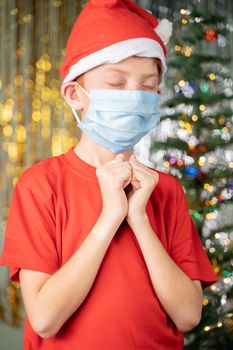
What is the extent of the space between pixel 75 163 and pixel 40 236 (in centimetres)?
18

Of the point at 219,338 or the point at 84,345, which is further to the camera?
the point at 219,338

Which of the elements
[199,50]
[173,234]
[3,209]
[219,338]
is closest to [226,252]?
[219,338]

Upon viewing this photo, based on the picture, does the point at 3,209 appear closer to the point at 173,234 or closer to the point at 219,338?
the point at 219,338

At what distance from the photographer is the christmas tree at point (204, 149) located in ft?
11.1

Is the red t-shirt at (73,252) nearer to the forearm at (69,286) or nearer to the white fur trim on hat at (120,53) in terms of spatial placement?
the forearm at (69,286)

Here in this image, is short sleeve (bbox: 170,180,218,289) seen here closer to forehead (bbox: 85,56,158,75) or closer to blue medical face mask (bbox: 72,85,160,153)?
blue medical face mask (bbox: 72,85,160,153)

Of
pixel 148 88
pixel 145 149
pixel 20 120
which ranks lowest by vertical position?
pixel 145 149

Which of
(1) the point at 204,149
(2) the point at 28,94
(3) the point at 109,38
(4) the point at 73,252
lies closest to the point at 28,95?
(2) the point at 28,94

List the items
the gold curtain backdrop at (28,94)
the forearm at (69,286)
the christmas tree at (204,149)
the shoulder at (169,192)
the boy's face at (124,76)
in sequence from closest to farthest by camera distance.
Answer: the forearm at (69,286) → the boy's face at (124,76) → the shoulder at (169,192) → the christmas tree at (204,149) → the gold curtain backdrop at (28,94)

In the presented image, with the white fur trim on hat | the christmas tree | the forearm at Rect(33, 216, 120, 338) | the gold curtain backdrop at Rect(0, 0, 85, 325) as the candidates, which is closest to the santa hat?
the white fur trim on hat

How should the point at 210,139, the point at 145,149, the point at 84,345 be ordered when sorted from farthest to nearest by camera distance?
the point at 145,149, the point at 210,139, the point at 84,345

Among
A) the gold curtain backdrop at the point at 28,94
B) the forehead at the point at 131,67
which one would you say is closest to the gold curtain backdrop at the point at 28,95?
the gold curtain backdrop at the point at 28,94

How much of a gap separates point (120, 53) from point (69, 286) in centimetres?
46

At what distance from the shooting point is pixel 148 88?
1.19 meters
